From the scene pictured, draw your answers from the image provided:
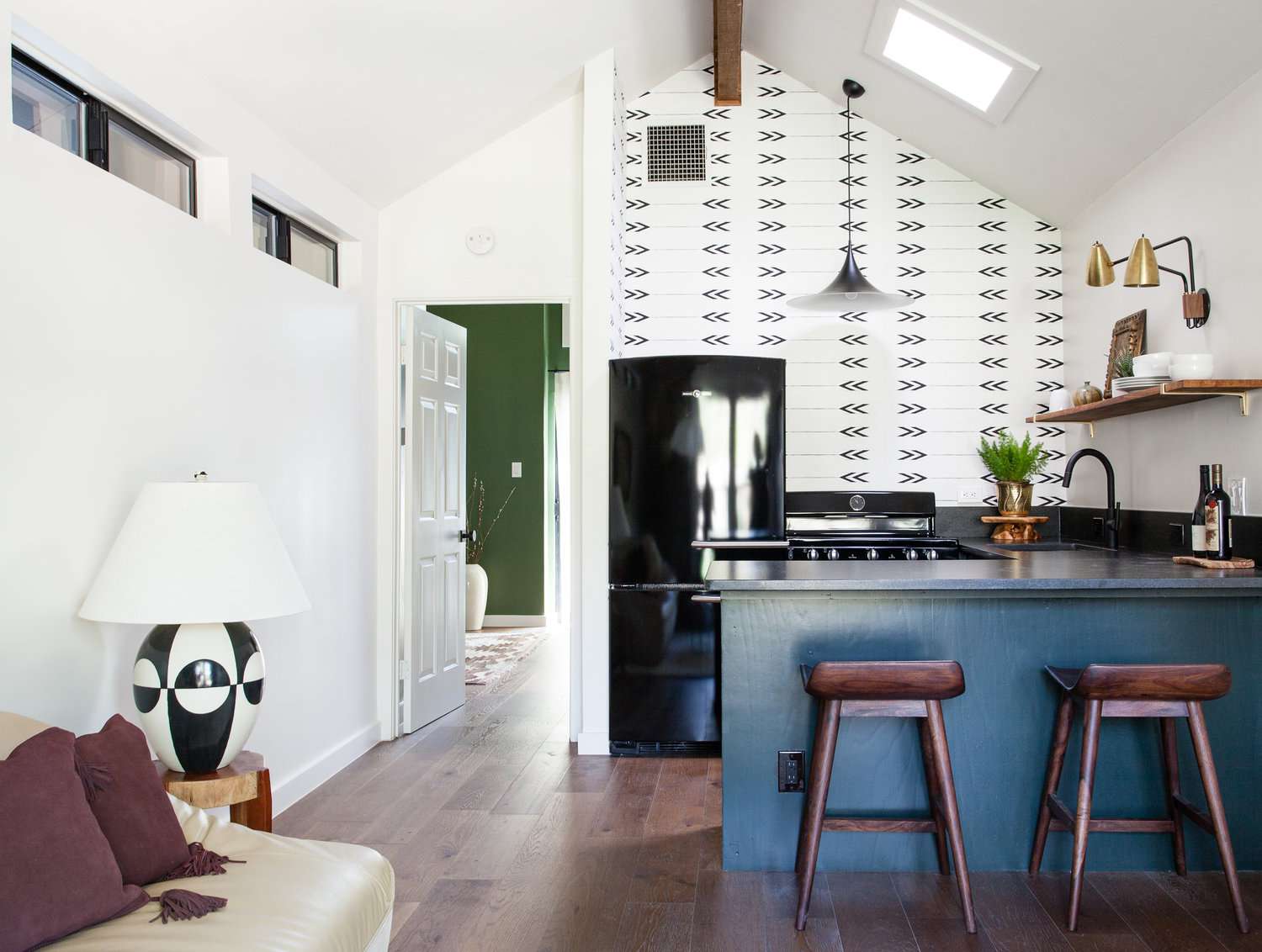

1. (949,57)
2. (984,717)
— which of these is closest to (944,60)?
(949,57)

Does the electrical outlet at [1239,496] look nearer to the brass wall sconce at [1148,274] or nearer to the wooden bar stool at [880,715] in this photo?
the brass wall sconce at [1148,274]

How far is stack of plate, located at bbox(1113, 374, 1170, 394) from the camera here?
11.1ft

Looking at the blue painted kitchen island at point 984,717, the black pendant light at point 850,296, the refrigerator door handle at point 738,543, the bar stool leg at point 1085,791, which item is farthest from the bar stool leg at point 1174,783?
the black pendant light at point 850,296

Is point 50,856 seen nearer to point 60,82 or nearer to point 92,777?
point 92,777

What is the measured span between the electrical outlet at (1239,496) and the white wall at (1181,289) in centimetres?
3

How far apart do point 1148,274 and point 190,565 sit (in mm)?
3065

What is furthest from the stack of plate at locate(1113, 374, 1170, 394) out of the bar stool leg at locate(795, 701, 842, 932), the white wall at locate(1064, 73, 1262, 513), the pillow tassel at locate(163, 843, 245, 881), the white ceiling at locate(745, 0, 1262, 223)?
the pillow tassel at locate(163, 843, 245, 881)

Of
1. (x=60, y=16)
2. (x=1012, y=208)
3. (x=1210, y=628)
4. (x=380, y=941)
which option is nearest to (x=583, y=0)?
(x=60, y=16)

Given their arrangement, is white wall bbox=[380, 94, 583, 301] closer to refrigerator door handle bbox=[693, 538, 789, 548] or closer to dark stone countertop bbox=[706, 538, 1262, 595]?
refrigerator door handle bbox=[693, 538, 789, 548]

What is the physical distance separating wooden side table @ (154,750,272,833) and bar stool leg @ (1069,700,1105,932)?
2063 mm

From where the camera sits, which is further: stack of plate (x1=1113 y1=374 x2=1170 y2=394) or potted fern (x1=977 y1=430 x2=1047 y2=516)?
potted fern (x1=977 y1=430 x2=1047 y2=516)

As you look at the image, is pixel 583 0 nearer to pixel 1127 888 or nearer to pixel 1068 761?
pixel 1068 761

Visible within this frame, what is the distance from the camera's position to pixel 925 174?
16.5 feet

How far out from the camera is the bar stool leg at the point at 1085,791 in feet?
8.39
